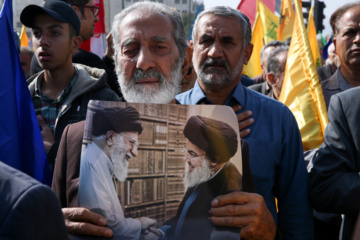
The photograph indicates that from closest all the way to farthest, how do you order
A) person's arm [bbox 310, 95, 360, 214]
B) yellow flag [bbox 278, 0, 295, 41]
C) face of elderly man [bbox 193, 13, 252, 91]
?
person's arm [bbox 310, 95, 360, 214] < face of elderly man [bbox 193, 13, 252, 91] < yellow flag [bbox 278, 0, 295, 41]

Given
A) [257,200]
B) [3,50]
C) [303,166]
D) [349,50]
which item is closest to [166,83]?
[257,200]

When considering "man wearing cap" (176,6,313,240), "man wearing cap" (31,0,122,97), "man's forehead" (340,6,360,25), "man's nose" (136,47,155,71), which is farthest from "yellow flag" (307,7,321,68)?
"man's nose" (136,47,155,71)

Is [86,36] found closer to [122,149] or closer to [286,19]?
[122,149]

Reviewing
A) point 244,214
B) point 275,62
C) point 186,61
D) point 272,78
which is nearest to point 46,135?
point 186,61

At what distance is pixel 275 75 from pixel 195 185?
3.60 meters

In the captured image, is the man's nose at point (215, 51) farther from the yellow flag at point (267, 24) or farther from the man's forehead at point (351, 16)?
the yellow flag at point (267, 24)

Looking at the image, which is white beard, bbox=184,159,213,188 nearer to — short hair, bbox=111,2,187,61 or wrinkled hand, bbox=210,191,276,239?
wrinkled hand, bbox=210,191,276,239

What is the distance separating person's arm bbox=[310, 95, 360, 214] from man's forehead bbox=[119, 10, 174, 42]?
35.7 inches

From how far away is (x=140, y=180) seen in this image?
1.71 m

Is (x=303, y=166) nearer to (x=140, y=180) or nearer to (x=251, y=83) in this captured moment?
(x=140, y=180)

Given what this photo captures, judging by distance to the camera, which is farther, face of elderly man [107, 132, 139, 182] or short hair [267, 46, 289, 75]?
short hair [267, 46, 289, 75]

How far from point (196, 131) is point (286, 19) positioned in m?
6.19

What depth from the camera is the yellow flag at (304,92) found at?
10.9ft

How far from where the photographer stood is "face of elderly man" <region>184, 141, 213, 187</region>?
172 cm
